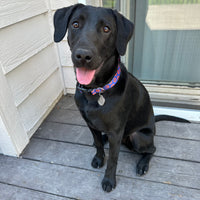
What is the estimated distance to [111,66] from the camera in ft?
4.14

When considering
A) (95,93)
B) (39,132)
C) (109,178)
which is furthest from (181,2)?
(39,132)

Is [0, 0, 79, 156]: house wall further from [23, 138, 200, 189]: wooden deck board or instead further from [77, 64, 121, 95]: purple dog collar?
[77, 64, 121, 95]: purple dog collar

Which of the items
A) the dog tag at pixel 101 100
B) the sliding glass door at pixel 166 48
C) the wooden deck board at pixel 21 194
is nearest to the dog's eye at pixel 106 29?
the dog tag at pixel 101 100

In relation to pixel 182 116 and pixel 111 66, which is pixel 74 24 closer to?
pixel 111 66

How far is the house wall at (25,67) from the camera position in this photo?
5.24 ft

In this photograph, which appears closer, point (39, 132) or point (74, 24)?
point (74, 24)

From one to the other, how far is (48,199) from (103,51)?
1.20 m

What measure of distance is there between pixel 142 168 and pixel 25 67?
55.9 inches

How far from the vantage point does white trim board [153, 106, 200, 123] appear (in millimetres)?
2139

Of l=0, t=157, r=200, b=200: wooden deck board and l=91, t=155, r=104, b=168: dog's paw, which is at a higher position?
l=91, t=155, r=104, b=168: dog's paw

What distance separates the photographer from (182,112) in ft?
7.13

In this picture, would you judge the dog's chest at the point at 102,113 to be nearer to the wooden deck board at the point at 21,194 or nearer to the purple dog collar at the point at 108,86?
the purple dog collar at the point at 108,86

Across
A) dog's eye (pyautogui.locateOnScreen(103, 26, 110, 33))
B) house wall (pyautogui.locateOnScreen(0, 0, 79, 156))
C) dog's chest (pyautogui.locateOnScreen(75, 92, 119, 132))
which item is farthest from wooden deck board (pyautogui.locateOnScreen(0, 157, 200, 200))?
dog's eye (pyautogui.locateOnScreen(103, 26, 110, 33))

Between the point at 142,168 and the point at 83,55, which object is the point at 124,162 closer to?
the point at 142,168
